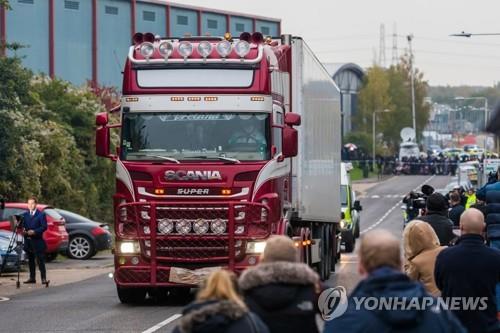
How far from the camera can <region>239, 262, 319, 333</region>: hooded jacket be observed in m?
7.96

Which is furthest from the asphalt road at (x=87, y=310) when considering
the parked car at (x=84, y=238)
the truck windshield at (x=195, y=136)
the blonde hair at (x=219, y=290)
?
the blonde hair at (x=219, y=290)

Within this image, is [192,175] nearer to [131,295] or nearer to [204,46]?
[204,46]

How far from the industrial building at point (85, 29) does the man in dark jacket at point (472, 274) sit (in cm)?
5253

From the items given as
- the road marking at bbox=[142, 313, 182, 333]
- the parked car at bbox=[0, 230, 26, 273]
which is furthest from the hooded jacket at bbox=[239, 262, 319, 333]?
the parked car at bbox=[0, 230, 26, 273]

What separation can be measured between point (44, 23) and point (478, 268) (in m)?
58.4

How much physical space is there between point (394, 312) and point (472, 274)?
2.82 metres

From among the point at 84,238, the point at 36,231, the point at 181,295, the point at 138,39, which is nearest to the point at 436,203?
the point at 138,39

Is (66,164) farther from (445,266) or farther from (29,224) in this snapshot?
(445,266)

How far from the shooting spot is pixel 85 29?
69250mm

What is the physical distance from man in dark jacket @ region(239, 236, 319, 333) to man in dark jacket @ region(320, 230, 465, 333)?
70 cm

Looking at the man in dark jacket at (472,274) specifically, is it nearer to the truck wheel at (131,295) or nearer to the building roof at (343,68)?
the truck wheel at (131,295)

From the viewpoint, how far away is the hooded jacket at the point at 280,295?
7965mm

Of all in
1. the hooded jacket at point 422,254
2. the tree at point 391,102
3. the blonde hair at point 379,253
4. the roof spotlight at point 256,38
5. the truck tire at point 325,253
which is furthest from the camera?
the tree at point 391,102

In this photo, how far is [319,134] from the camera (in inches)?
976
